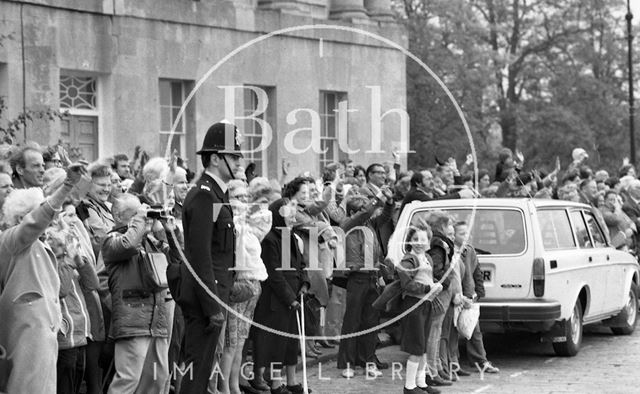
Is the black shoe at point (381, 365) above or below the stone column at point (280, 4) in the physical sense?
below

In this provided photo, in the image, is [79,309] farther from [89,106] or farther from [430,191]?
[89,106]

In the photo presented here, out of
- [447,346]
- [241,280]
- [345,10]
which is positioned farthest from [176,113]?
[241,280]

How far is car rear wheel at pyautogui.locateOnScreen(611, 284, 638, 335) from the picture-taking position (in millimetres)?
18531

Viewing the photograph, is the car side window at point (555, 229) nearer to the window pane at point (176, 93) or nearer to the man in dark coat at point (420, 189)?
the man in dark coat at point (420, 189)

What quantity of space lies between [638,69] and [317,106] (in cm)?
2627

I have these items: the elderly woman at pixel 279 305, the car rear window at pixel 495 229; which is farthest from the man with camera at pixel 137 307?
the car rear window at pixel 495 229

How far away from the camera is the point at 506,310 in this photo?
15125 millimetres

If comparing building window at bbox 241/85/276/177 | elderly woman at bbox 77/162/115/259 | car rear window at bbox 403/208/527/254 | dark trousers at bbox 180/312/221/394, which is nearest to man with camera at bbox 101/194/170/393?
elderly woman at bbox 77/162/115/259

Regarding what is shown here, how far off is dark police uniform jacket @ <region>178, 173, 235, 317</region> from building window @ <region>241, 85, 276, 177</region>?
16.7 metres

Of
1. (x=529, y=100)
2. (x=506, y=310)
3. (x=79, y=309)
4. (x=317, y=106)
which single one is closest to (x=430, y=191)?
(x=506, y=310)

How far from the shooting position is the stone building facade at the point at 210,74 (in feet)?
74.1

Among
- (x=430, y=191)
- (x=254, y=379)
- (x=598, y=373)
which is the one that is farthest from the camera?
(x=430, y=191)

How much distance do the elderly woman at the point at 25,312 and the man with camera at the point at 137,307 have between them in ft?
6.18

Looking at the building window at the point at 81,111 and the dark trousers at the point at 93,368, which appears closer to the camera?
the dark trousers at the point at 93,368
